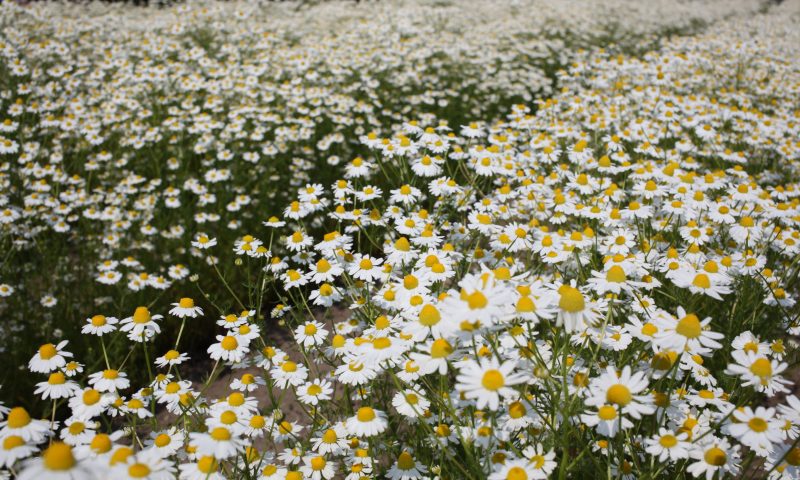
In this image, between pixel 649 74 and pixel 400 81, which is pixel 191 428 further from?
pixel 649 74

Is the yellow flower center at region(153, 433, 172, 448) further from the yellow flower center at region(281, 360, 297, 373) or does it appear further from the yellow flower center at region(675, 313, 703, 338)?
the yellow flower center at region(675, 313, 703, 338)

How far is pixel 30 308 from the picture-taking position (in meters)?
4.29

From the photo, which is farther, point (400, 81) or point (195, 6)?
point (195, 6)

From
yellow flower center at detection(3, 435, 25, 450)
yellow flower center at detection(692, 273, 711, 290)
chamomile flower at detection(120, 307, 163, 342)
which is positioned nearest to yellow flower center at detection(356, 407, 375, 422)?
chamomile flower at detection(120, 307, 163, 342)

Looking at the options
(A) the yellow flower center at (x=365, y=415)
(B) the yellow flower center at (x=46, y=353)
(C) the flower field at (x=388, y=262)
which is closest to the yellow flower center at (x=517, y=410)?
(C) the flower field at (x=388, y=262)

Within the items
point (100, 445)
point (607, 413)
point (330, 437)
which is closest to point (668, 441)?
point (607, 413)

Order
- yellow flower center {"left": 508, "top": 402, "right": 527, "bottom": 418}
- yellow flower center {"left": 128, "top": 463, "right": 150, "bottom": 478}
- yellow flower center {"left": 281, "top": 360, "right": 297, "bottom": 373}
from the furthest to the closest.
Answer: yellow flower center {"left": 281, "top": 360, "right": 297, "bottom": 373}
yellow flower center {"left": 508, "top": 402, "right": 527, "bottom": 418}
yellow flower center {"left": 128, "top": 463, "right": 150, "bottom": 478}

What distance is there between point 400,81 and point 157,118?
3.35 meters

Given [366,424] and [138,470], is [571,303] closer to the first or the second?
[366,424]

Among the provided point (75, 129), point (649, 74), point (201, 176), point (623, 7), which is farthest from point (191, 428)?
point (623, 7)

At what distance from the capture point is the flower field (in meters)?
1.80

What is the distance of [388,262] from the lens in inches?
103

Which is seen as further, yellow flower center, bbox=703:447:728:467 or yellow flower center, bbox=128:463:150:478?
yellow flower center, bbox=703:447:728:467

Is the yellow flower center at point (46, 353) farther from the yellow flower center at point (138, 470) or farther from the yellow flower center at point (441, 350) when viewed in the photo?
the yellow flower center at point (441, 350)
